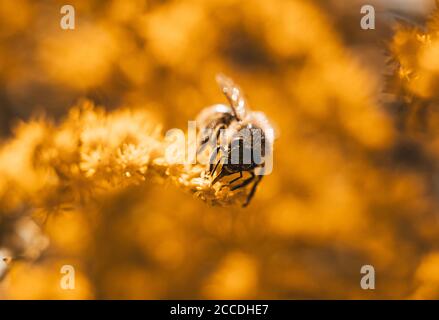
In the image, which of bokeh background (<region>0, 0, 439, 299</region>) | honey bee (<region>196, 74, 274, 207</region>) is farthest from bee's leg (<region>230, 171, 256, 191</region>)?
bokeh background (<region>0, 0, 439, 299</region>)

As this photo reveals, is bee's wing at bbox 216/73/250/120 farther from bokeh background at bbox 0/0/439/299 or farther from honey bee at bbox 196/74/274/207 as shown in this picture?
bokeh background at bbox 0/0/439/299

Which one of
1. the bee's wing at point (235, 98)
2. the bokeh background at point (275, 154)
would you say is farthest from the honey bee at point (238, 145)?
the bokeh background at point (275, 154)

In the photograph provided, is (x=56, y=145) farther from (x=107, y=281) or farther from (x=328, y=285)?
(x=328, y=285)

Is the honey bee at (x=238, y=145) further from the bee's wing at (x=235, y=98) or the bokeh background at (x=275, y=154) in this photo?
the bokeh background at (x=275, y=154)

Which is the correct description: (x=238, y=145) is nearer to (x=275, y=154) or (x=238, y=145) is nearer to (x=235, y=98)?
(x=235, y=98)
